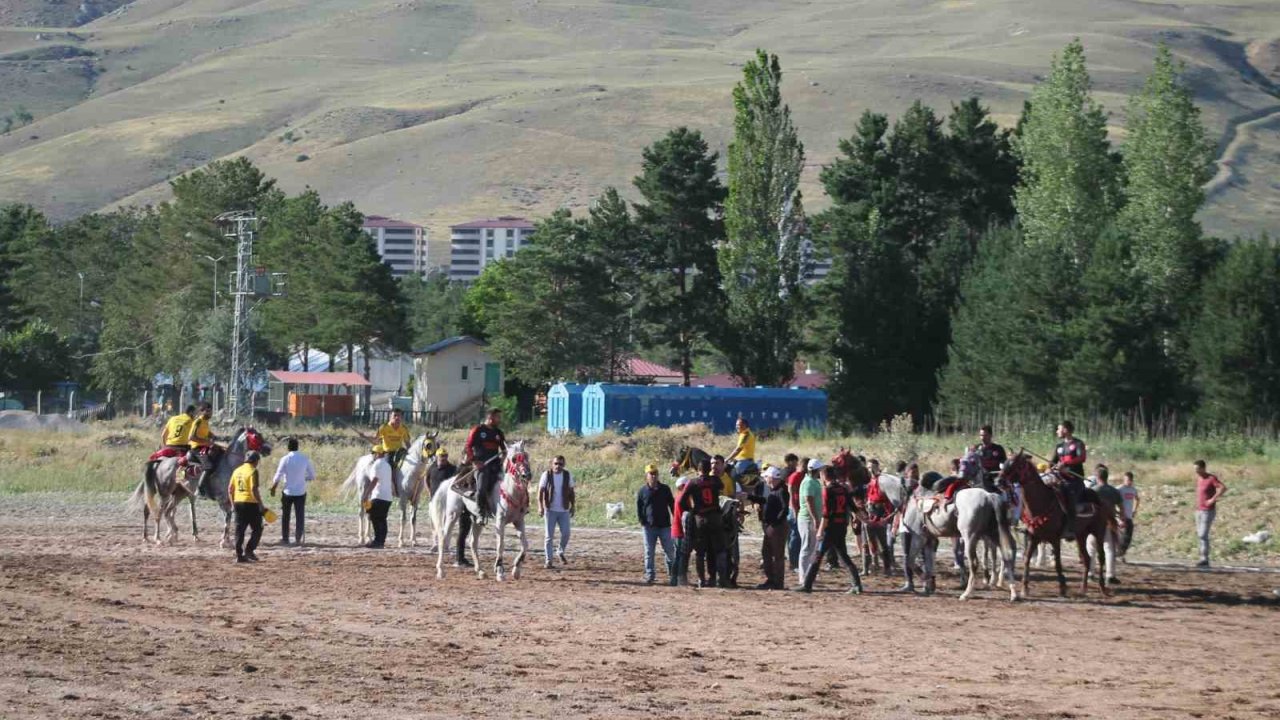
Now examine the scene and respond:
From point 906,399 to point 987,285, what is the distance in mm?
6758

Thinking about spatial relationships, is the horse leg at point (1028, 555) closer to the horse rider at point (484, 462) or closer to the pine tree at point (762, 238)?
the horse rider at point (484, 462)

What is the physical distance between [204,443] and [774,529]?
32.3 feet

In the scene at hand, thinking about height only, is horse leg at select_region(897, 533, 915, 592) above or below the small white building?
below

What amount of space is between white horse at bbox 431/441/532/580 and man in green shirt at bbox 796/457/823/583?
3.66 metres

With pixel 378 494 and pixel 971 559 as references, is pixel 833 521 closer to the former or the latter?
pixel 971 559

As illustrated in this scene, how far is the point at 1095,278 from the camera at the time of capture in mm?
59812

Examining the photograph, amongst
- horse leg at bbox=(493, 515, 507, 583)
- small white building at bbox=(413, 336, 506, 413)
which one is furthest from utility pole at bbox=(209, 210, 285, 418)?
horse leg at bbox=(493, 515, 507, 583)

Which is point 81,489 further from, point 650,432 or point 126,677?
point 126,677

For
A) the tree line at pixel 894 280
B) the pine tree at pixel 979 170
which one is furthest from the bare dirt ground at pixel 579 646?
the pine tree at pixel 979 170

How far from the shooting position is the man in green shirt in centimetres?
2202

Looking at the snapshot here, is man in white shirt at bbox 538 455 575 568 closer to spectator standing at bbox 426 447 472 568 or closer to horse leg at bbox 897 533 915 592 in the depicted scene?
spectator standing at bbox 426 447 472 568

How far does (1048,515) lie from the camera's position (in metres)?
22.0

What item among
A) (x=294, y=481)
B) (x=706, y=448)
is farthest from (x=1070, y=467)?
(x=706, y=448)

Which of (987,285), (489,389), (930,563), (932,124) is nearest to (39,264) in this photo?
(489,389)
